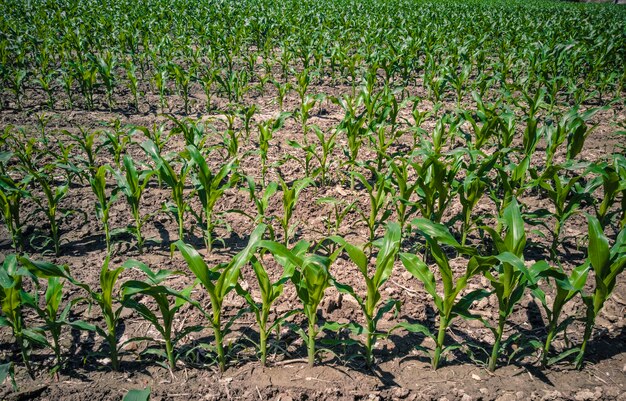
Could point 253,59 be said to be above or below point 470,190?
above

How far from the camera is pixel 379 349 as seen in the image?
2.23 meters

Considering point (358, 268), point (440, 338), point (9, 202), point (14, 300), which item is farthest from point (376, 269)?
point (9, 202)

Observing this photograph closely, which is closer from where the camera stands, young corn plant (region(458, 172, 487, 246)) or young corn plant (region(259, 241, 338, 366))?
young corn plant (region(259, 241, 338, 366))

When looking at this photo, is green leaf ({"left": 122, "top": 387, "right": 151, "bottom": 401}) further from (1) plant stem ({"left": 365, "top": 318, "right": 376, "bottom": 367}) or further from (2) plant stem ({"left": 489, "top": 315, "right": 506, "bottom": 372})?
(2) plant stem ({"left": 489, "top": 315, "right": 506, "bottom": 372})

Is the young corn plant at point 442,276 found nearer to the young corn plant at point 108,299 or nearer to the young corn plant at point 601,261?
the young corn plant at point 601,261

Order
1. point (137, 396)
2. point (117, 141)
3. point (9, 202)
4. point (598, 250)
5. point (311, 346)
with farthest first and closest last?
1. point (117, 141)
2. point (9, 202)
3. point (311, 346)
4. point (598, 250)
5. point (137, 396)

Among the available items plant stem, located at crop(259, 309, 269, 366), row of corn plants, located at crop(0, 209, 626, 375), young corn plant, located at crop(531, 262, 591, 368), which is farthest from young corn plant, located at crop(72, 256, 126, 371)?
young corn plant, located at crop(531, 262, 591, 368)

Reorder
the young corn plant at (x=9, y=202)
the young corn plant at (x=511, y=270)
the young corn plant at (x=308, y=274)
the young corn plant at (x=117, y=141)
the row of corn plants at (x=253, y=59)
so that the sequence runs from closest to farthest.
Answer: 1. the young corn plant at (x=308, y=274)
2. the young corn plant at (x=511, y=270)
3. the young corn plant at (x=9, y=202)
4. the young corn plant at (x=117, y=141)
5. the row of corn plants at (x=253, y=59)

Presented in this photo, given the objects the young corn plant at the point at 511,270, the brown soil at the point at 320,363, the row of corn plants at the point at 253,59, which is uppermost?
the row of corn plants at the point at 253,59

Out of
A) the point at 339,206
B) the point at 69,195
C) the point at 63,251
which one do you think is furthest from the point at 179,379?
the point at 69,195

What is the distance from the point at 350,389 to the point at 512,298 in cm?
89

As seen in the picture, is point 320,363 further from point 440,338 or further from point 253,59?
point 253,59

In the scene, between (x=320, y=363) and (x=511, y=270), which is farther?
(x=320, y=363)

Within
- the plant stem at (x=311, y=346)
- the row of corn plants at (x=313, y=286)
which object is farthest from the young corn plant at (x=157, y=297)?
the plant stem at (x=311, y=346)
